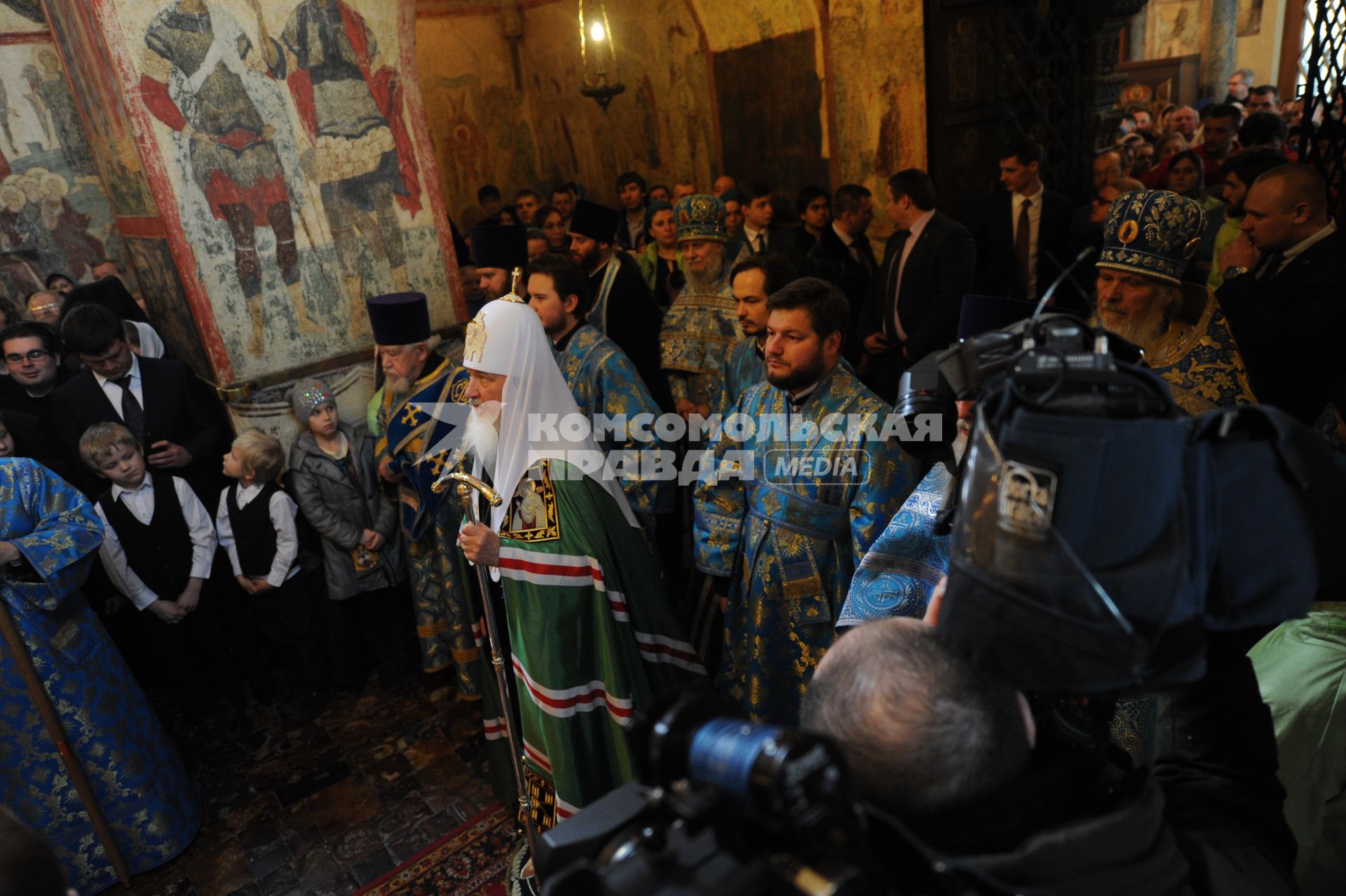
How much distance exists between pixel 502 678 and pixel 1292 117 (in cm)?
1224

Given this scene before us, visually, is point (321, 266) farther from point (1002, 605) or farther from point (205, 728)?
point (1002, 605)

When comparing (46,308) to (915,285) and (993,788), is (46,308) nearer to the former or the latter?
(915,285)

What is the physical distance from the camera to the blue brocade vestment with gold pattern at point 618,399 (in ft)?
Answer: 13.5

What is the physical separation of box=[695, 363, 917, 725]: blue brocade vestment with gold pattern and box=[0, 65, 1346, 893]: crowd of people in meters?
0.01

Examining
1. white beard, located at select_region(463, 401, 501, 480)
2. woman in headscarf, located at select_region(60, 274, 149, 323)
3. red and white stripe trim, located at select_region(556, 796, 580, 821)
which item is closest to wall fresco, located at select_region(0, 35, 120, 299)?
woman in headscarf, located at select_region(60, 274, 149, 323)

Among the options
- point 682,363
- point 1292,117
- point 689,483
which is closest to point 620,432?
point 689,483

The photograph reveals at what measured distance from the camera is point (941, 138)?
7273 mm

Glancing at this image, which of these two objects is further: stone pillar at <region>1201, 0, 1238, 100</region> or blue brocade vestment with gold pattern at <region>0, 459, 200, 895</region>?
stone pillar at <region>1201, 0, 1238, 100</region>

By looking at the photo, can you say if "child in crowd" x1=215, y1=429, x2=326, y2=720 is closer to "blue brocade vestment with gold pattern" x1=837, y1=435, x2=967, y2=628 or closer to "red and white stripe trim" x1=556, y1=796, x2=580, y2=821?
"red and white stripe trim" x1=556, y1=796, x2=580, y2=821

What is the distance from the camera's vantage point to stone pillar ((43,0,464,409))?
14.3 feet

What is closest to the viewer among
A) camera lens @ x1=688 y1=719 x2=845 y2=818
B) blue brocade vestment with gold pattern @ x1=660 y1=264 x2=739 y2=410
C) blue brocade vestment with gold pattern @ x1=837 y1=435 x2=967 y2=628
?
camera lens @ x1=688 y1=719 x2=845 y2=818

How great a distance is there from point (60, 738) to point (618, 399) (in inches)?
104

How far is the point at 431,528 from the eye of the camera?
4.50m

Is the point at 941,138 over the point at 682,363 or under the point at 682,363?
over
